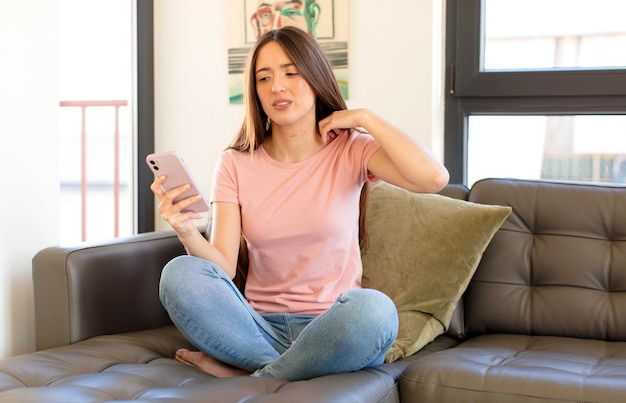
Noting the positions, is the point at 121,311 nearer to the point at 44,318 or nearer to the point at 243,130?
the point at 44,318

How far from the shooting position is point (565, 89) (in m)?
2.96

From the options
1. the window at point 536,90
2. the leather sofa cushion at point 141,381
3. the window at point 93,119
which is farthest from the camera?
the window at point 93,119

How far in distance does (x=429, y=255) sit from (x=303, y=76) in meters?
0.65

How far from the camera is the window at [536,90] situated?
296 cm

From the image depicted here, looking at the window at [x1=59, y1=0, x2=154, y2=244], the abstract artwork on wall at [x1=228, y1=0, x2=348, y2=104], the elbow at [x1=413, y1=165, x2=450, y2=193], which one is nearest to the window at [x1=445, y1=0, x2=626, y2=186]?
the abstract artwork on wall at [x1=228, y1=0, x2=348, y2=104]

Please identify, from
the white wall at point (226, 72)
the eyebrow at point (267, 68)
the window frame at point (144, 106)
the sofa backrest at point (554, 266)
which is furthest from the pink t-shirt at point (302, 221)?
the window frame at point (144, 106)

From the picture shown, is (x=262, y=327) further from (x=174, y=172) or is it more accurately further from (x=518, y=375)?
(x=518, y=375)

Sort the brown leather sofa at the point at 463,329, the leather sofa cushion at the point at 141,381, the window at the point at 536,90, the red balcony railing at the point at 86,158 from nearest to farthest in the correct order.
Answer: the leather sofa cushion at the point at 141,381, the brown leather sofa at the point at 463,329, the window at the point at 536,90, the red balcony railing at the point at 86,158

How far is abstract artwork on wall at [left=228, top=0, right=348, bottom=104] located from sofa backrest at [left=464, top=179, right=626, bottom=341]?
0.89 m

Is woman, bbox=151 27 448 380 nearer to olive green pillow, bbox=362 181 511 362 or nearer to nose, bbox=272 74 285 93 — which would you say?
nose, bbox=272 74 285 93

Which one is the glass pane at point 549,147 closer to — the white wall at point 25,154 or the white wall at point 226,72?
the white wall at point 226,72

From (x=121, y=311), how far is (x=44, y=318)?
0.70 feet

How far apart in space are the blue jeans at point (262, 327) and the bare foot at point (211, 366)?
0.07 ft

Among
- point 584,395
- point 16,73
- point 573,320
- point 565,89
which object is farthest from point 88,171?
point 584,395
